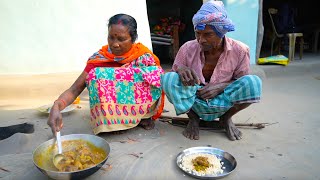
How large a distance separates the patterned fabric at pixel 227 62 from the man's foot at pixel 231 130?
1.22 feet

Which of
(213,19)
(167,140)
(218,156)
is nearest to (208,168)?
(218,156)

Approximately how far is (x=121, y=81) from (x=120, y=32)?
0.41 metres

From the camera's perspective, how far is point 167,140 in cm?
257

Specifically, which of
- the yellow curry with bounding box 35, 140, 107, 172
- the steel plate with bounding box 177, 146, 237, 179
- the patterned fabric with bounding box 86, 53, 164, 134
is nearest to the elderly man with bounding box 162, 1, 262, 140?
the patterned fabric with bounding box 86, 53, 164, 134

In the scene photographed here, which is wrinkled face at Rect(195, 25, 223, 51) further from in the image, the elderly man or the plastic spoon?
the plastic spoon

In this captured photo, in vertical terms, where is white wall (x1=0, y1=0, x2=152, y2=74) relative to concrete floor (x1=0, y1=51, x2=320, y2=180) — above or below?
above

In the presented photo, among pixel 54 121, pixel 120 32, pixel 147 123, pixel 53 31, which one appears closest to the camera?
pixel 54 121

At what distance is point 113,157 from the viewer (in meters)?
2.24

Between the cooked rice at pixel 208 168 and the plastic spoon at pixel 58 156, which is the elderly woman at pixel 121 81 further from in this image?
the cooked rice at pixel 208 168

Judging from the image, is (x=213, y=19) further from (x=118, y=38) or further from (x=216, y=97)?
(x=118, y=38)

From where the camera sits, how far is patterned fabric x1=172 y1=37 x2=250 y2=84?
2.52 m

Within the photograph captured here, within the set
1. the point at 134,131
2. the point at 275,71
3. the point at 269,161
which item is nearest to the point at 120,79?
the point at 134,131

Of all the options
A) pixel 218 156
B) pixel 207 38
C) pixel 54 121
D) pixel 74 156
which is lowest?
pixel 218 156

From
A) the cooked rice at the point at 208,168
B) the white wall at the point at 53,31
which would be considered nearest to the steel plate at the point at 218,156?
the cooked rice at the point at 208,168
